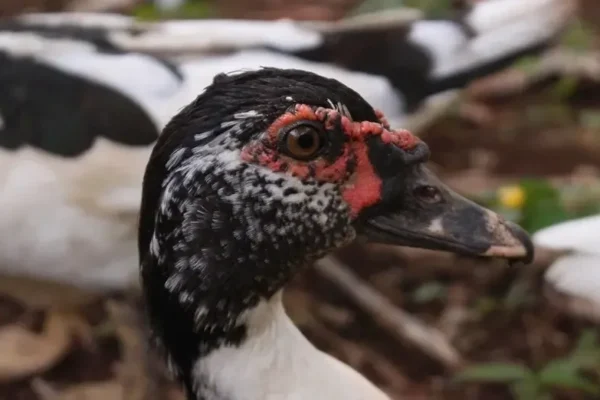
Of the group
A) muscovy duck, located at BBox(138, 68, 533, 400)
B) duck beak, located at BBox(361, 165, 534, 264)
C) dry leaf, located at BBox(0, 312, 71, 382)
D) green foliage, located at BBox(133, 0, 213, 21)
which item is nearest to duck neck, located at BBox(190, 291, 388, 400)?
muscovy duck, located at BBox(138, 68, 533, 400)

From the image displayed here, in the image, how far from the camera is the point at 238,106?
97 cm

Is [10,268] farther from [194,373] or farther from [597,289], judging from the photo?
Result: [597,289]

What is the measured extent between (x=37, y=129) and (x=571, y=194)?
1231 mm

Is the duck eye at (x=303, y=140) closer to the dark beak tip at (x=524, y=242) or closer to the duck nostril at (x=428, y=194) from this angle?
the duck nostril at (x=428, y=194)

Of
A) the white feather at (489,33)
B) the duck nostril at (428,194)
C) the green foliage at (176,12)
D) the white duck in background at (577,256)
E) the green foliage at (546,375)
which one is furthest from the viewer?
the green foliage at (176,12)

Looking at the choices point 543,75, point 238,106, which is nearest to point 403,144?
point 238,106

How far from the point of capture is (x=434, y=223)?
41.7 inches

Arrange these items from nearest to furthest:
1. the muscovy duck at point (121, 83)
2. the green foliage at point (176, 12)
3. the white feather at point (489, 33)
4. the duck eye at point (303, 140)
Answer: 1. the duck eye at point (303, 140)
2. the muscovy duck at point (121, 83)
3. the white feather at point (489, 33)
4. the green foliage at point (176, 12)

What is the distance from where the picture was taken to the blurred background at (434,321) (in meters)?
1.91

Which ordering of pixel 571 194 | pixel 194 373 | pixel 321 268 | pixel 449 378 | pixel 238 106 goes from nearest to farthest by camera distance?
1. pixel 238 106
2. pixel 194 373
3. pixel 449 378
4. pixel 571 194
5. pixel 321 268

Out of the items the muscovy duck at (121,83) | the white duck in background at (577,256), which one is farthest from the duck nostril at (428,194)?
the muscovy duck at (121,83)

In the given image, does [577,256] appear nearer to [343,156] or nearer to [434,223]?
[434,223]

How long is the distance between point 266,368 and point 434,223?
10.7 inches

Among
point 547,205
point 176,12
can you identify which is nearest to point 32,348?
point 176,12
